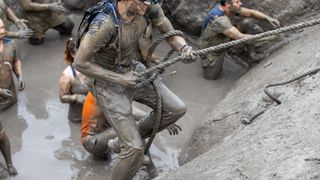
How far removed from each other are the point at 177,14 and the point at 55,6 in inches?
74.5

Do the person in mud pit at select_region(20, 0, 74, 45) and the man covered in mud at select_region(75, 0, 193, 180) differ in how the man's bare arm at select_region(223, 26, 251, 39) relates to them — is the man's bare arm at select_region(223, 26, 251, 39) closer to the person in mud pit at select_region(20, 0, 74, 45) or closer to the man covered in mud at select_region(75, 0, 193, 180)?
the man covered in mud at select_region(75, 0, 193, 180)

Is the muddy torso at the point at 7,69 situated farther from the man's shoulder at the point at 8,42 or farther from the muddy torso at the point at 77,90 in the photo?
the muddy torso at the point at 77,90

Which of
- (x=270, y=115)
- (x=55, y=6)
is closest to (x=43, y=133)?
(x=55, y=6)

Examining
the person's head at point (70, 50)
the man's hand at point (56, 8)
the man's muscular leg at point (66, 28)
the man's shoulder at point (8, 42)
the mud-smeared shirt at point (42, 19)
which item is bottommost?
the man's muscular leg at point (66, 28)

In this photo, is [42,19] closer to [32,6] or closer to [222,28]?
[32,6]

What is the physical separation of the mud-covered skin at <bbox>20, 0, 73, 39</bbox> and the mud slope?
10.3 ft

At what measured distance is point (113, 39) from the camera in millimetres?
4848

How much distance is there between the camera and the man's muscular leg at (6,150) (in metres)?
5.74

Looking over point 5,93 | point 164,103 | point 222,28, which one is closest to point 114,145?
point 164,103

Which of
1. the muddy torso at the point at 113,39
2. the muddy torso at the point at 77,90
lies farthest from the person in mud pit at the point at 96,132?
the muddy torso at the point at 113,39

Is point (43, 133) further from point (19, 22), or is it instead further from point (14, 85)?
point (19, 22)

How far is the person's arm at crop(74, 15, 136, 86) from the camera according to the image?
469cm

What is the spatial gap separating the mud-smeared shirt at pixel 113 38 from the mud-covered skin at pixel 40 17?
3.60 meters

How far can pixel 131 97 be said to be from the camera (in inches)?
207
